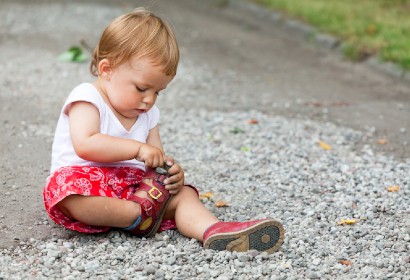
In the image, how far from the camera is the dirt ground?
4.45 meters

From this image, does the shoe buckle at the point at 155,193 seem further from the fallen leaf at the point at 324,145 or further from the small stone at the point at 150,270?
the fallen leaf at the point at 324,145

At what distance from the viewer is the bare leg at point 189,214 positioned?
3.39 m

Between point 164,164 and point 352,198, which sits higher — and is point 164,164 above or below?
above

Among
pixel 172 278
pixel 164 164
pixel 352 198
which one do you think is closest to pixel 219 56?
pixel 352 198

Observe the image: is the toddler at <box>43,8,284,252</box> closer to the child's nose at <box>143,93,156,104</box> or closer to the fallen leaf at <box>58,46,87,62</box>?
the child's nose at <box>143,93,156,104</box>

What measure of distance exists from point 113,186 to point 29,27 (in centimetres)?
610

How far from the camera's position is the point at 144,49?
3.34 meters

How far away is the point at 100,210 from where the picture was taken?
3320 mm

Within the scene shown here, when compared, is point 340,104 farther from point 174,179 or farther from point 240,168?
point 174,179

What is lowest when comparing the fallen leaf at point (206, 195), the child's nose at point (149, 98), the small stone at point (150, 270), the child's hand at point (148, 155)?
the fallen leaf at point (206, 195)

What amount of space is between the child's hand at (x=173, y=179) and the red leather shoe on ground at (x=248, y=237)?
1.05ft

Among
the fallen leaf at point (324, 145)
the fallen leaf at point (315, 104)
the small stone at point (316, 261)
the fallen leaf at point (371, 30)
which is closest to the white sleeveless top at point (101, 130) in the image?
the small stone at point (316, 261)

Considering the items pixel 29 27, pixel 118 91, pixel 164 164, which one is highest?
pixel 118 91

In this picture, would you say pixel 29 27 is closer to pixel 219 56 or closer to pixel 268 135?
pixel 219 56
